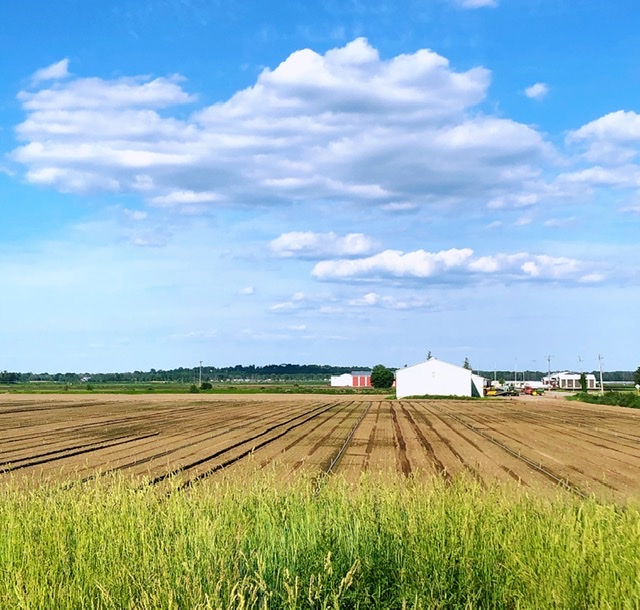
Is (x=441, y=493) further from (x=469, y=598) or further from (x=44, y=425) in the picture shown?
(x=44, y=425)

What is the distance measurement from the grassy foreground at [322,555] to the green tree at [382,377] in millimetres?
140826

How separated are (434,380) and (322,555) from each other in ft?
268

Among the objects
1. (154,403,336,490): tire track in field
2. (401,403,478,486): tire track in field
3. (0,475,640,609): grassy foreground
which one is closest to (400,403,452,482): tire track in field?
(401,403,478,486): tire track in field

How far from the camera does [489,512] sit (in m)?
7.78

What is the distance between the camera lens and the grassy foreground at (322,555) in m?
5.66

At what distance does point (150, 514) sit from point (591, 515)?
5.21 m

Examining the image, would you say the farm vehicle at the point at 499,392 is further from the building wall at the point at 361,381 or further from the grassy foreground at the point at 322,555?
the grassy foreground at the point at 322,555

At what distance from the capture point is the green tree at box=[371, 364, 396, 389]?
486ft

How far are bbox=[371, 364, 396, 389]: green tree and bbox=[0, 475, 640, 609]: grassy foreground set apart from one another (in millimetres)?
140826

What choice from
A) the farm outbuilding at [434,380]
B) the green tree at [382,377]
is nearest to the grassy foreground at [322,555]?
the farm outbuilding at [434,380]

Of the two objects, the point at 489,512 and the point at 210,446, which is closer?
the point at 489,512

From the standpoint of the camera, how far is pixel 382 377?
487 ft

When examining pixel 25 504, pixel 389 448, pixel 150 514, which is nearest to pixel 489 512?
pixel 150 514

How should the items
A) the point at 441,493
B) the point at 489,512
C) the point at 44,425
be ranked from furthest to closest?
the point at 44,425
the point at 441,493
the point at 489,512
